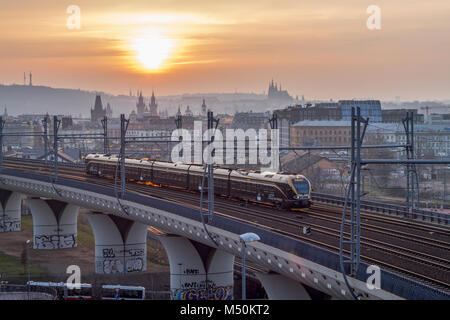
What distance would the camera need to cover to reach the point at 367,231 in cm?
3800

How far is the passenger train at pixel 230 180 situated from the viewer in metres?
47.8

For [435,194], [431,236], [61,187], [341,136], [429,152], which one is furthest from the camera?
[341,136]

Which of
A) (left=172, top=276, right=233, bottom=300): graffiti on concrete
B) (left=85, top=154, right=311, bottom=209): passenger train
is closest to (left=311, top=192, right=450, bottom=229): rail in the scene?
(left=85, top=154, right=311, bottom=209): passenger train

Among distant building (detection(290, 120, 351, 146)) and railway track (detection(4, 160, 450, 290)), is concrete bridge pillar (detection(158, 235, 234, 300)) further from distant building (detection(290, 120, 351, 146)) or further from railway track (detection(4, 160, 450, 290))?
distant building (detection(290, 120, 351, 146))

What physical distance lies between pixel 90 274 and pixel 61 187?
323 inches

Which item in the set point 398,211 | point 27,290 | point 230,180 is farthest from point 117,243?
point 398,211

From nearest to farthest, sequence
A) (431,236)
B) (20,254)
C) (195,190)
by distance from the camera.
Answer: (431,236) < (195,190) < (20,254)

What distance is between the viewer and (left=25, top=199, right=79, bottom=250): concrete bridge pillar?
3174 inches

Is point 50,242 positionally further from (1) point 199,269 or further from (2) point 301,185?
(2) point 301,185

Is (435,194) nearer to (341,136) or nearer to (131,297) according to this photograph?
(341,136)

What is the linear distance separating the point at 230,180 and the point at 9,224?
165 feet


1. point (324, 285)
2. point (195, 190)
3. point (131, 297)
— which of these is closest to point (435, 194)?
point (195, 190)

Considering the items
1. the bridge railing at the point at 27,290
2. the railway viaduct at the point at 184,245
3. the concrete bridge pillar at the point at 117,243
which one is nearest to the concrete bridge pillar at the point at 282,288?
A: the railway viaduct at the point at 184,245
